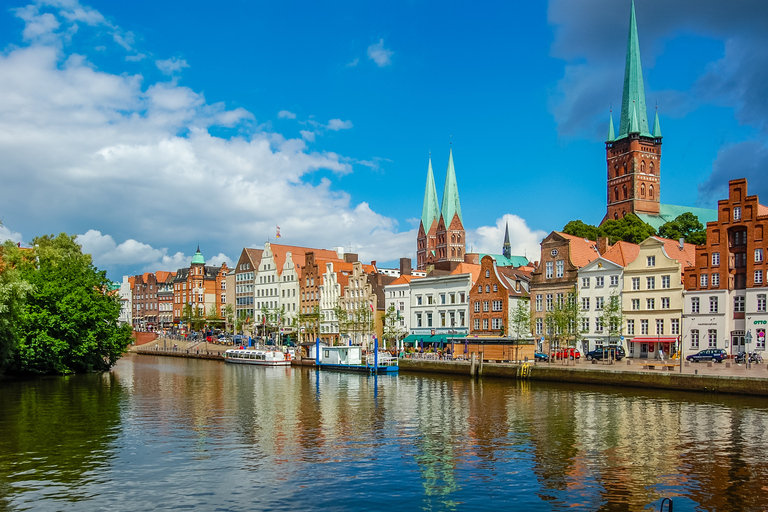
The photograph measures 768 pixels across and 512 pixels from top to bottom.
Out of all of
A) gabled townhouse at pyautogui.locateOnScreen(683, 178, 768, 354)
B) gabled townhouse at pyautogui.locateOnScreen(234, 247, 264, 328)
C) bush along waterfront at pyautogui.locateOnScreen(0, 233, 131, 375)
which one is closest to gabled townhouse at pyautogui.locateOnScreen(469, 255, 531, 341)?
gabled townhouse at pyautogui.locateOnScreen(683, 178, 768, 354)

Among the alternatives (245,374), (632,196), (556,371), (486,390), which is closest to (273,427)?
(486,390)

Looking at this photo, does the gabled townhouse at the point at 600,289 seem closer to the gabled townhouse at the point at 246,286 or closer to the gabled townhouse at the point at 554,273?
the gabled townhouse at the point at 554,273

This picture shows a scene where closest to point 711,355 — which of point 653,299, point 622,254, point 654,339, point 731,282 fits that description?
point 731,282

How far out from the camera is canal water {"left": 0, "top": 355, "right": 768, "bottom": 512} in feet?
83.6

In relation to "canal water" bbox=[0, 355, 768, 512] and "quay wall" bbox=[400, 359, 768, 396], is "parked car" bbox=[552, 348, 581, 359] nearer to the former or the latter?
"quay wall" bbox=[400, 359, 768, 396]

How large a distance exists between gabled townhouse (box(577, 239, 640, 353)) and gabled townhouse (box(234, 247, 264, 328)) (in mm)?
82256

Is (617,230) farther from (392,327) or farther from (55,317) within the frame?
(55,317)

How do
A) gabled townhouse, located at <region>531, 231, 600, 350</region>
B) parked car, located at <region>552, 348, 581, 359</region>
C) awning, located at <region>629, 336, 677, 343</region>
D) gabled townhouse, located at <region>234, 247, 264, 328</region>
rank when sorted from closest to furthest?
1. awning, located at <region>629, 336, 677, 343</region>
2. parked car, located at <region>552, 348, 581, 359</region>
3. gabled townhouse, located at <region>531, 231, 600, 350</region>
4. gabled townhouse, located at <region>234, 247, 264, 328</region>

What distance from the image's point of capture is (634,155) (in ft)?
Answer: 548

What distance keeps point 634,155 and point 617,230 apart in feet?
202

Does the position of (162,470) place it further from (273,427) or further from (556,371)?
(556,371)

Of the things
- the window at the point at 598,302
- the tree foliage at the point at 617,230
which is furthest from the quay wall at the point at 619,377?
the tree foliage at the point at 617,230

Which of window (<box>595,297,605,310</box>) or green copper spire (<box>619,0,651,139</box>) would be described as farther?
green copper spire (<box>619,0,651,139</box>)

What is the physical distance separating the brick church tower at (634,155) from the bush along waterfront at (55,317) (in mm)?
123512
